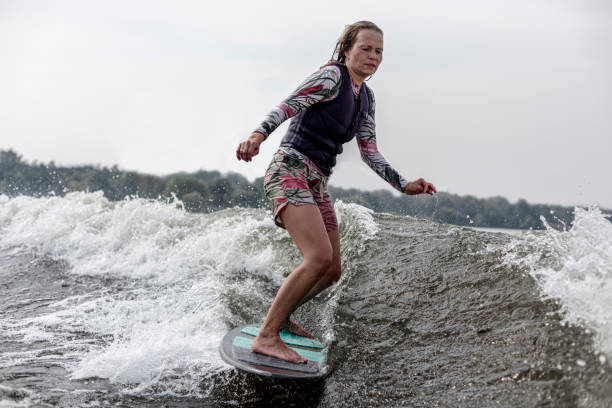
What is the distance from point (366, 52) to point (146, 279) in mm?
4590

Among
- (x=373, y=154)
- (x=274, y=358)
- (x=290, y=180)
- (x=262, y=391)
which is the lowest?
(x=262, y=391)

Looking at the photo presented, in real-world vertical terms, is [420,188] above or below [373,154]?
below

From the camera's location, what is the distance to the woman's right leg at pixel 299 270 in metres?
3.32

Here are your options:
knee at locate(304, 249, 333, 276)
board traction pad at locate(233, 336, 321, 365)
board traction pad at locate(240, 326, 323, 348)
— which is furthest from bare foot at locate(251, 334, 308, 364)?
knee at locate(304, 249, 333, 276)

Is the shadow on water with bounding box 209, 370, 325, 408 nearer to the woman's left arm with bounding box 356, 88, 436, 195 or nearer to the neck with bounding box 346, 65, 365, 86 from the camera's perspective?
the woman's left arm with bounding box 356, 88, 436, 195

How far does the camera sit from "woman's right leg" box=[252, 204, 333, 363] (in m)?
3.32

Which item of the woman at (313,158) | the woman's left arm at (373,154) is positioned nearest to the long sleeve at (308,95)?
the woman at (313,158)

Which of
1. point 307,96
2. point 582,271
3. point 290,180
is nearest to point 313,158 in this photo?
point 290,180

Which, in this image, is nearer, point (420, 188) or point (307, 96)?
point (307, 96)

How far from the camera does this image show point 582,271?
3307 mm

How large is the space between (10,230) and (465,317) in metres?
10.9

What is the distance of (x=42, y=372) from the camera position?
347cm

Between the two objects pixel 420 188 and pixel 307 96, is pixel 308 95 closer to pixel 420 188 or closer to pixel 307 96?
pixel 307 96

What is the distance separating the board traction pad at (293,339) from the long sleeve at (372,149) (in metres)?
1.48
